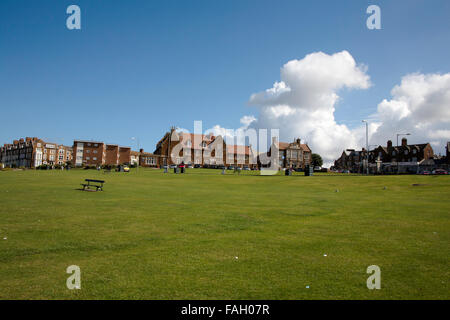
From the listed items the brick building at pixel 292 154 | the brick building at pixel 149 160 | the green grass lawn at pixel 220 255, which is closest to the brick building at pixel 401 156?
the brick building at pixel 292 154

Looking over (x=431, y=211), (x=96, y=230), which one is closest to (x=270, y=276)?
(x=96, y=230)

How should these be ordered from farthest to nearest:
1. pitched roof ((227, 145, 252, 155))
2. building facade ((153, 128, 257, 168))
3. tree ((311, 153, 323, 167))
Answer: tree ((311, 153, 323, 167))
pitched roof ((227, 145, 252, 155))
building facade ((153, 128, 257, 168))

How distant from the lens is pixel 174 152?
10300 centimetres

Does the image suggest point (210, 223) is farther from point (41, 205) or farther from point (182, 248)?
point (41, 205)

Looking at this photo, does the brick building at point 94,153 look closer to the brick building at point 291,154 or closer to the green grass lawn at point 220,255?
the brick building at point 291,154

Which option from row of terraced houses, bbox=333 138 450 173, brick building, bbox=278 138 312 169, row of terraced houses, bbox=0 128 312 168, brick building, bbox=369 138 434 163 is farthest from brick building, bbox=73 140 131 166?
brick building, bbox=369 138 434 163

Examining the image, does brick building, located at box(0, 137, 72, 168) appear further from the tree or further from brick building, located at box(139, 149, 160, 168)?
the tree

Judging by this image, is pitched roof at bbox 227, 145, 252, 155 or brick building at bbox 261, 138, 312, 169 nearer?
pitched roof at bbox 227, 145, 252, 155

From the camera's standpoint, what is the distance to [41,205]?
14.6 m

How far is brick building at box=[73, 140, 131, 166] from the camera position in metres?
105

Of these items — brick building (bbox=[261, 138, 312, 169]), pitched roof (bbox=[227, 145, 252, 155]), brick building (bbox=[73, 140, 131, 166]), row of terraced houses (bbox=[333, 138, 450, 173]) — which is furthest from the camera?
brick building (bbox=[261, 138, 312, 169])

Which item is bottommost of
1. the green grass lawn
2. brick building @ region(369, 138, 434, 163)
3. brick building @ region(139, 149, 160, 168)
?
the green grass lawn

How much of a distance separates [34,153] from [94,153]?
36582mm

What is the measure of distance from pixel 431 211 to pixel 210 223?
466 inches
